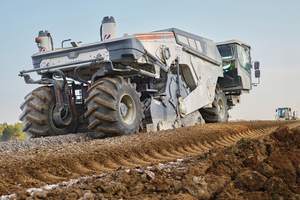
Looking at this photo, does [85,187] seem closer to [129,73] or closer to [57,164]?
[57,164]

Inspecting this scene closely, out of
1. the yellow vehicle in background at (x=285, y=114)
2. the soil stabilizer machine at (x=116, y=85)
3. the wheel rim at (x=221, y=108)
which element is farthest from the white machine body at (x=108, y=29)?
the yellow vehicle in background at (x=285, y=114)

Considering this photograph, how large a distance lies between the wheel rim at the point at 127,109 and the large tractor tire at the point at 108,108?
0.16ft

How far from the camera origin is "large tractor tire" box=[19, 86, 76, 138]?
702 cm

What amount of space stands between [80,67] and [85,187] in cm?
455

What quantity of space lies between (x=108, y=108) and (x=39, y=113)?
2025mm

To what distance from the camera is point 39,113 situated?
23.2 ft

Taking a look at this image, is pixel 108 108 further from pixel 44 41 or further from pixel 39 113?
pixel 44 41

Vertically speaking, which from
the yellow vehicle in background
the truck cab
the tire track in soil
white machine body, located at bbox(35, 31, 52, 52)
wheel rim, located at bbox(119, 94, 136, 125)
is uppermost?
white machine body, located at bbox(35, 31, 52, 52)

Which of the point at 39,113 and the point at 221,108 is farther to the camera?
the point at 221,108

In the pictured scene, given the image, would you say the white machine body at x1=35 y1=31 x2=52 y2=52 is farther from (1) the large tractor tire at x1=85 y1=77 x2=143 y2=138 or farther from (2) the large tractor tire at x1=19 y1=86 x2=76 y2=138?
(1) the large tractor tire at x1=85 y1=77 x2=143 y2=138

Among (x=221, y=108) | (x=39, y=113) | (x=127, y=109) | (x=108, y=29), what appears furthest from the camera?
(x=221, y=108)

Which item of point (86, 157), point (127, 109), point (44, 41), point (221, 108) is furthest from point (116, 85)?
point (221, 108)

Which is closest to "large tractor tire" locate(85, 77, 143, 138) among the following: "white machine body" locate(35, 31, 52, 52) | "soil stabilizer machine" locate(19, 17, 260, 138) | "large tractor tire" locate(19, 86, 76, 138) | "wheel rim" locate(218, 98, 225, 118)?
"soil stabilizer machine" locate(19, 17, 260, 138)

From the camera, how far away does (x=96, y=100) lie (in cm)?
599
